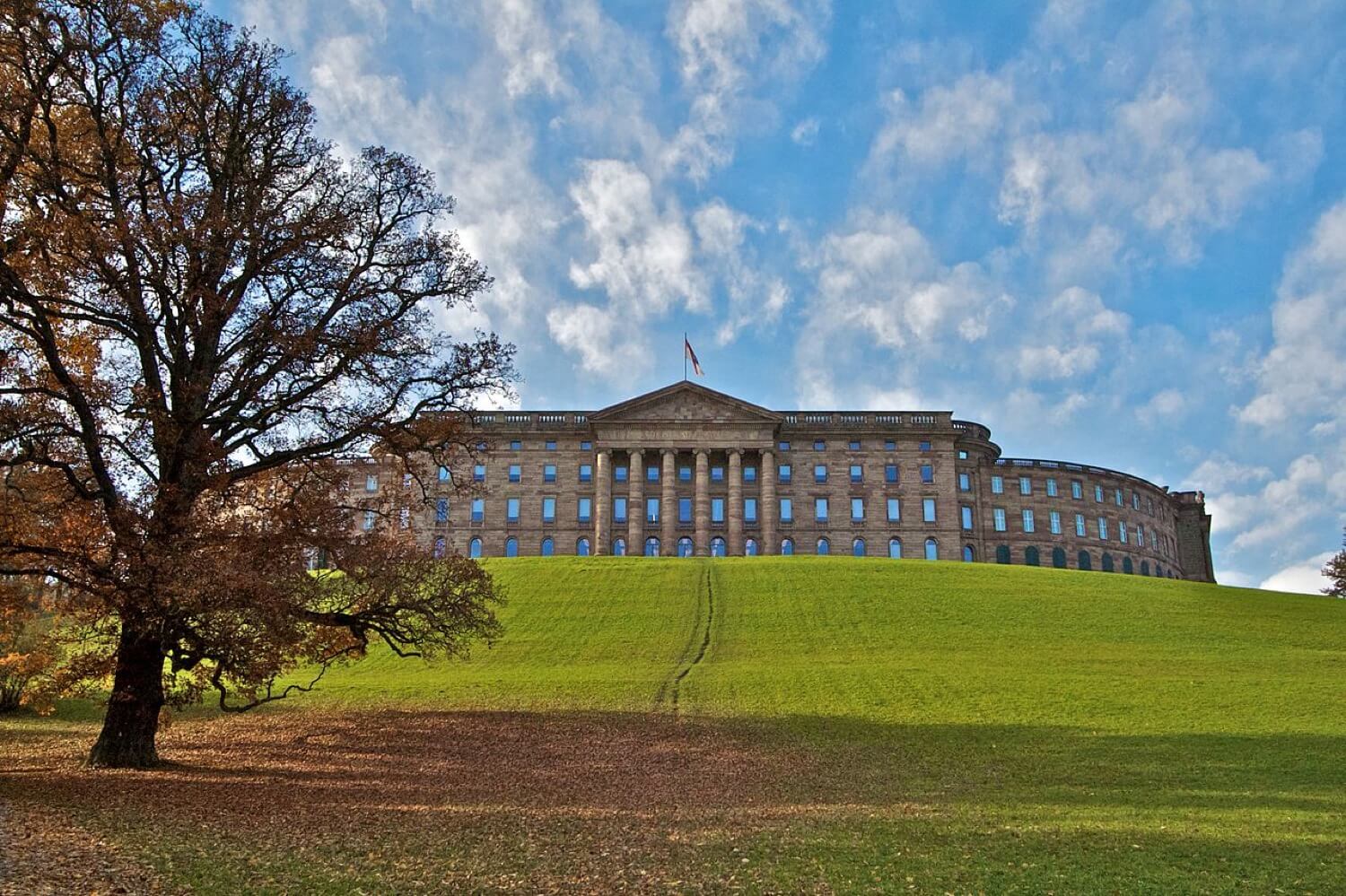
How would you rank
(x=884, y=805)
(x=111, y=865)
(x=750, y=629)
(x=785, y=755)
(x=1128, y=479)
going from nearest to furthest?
(x=111, y=865) → (x=884, y=805) → (x=785, y=755) → (x=750, y=629) → (x=1128, y=479)

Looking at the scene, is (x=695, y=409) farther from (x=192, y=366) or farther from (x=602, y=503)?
(x=192, y=366)

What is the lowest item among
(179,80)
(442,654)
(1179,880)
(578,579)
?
(1179,880)

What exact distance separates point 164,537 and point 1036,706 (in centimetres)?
2372

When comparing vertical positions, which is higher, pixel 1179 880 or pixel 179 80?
pixel 179 80

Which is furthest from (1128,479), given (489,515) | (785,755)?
(785,755)

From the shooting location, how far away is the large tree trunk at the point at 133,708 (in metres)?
20.7

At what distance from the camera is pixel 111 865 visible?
12.7 metres

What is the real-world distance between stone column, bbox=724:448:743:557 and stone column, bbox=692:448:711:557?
6.20 feet

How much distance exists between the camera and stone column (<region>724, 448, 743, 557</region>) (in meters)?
93.9

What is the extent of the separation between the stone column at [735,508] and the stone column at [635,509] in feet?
25.7

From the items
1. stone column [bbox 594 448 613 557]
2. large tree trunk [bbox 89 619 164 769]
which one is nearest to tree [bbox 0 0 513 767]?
large tree trunk [bbox 89 619 164 769]

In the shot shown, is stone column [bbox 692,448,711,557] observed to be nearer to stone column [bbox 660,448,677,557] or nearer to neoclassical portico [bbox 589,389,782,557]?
neoclassical portico [bbox 589,389,782,557]

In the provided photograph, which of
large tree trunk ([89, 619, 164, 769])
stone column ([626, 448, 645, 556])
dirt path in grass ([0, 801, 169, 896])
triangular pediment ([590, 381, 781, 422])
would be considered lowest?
dirt path in grass ([0, 801, 169, 896])

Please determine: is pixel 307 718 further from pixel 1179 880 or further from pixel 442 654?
pixel 1179 880
